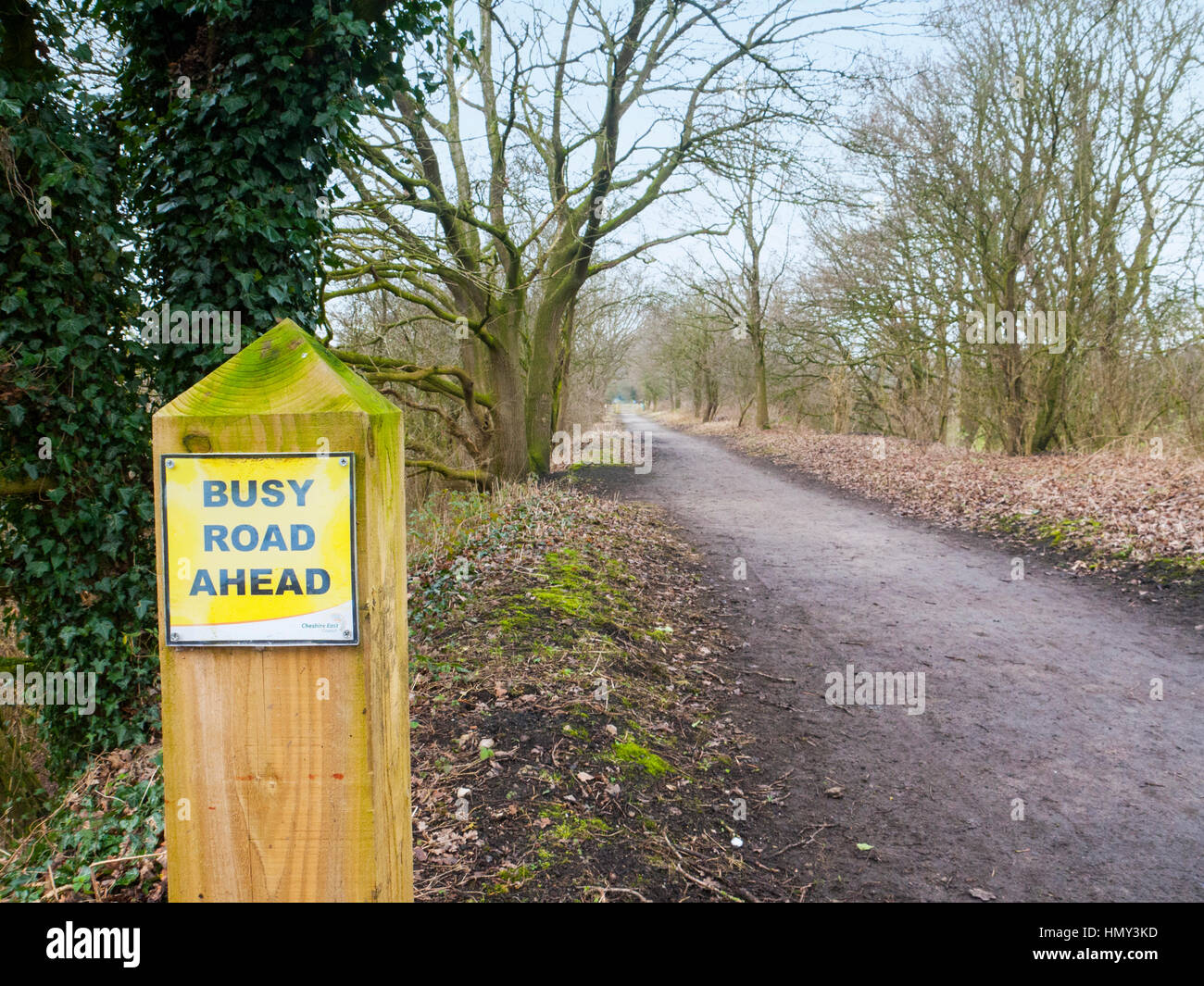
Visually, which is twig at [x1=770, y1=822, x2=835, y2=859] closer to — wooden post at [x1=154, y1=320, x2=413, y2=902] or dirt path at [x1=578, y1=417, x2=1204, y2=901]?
dirt path at [x1=578, y1=417, x2=1204, y2=901]

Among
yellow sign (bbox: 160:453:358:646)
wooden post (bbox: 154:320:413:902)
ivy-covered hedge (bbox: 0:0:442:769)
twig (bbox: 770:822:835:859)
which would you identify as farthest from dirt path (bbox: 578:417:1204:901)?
ivy-covered hedge (bbox: 0:0:442:769)

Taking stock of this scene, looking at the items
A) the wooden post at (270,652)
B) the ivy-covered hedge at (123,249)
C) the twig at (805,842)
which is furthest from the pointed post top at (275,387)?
the ivy-covered hedge at (123,249)

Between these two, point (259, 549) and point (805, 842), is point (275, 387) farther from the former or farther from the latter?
point (805, 842)

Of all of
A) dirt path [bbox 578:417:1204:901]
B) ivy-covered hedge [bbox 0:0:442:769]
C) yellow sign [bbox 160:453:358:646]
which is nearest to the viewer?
yellow sign [bbox 160:453:358:646]

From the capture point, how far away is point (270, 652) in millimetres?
1499

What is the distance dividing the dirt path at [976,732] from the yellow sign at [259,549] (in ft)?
8.71

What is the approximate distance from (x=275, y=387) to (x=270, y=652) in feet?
1.79

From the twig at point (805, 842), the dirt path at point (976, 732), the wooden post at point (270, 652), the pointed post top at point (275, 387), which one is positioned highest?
the pointed post top at point (275, 387)

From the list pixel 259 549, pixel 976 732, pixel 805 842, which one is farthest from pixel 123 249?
pixel 976 732

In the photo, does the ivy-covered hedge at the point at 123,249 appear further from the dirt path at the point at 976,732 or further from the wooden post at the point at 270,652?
the dirt path at the point at 976,732

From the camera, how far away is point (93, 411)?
4.37 m

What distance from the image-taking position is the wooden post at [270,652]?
1.49m

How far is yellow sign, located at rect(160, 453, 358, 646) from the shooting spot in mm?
1486
